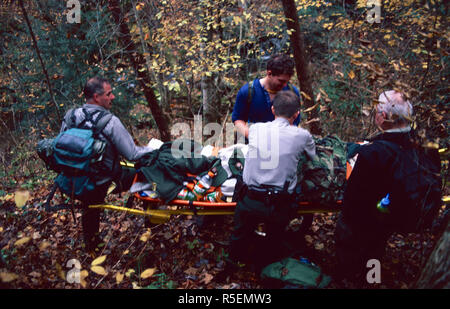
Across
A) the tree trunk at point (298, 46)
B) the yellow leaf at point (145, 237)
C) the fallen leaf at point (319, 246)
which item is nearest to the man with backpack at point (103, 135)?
the yellow leaf at point (145, 237)

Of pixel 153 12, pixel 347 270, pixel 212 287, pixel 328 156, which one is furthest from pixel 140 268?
pixel 153 12

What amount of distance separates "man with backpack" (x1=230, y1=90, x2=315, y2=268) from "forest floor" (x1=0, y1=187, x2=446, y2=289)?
736 millimetres

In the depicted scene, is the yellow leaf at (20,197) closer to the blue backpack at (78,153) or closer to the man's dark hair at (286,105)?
the blue backpack at (78,153)

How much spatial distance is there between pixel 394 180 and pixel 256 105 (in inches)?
71.8

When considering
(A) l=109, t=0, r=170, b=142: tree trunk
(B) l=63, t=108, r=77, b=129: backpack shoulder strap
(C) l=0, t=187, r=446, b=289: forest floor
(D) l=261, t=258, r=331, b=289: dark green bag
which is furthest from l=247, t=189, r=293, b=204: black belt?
(A) l=109, t=0, r=170, b=142: tree trunk

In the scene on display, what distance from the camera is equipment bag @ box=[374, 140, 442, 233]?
7.29 feet

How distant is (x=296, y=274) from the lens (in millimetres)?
2527

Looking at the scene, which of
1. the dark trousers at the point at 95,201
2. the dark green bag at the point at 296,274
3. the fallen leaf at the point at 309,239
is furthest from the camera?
the fallen leaf at the point at 309,239

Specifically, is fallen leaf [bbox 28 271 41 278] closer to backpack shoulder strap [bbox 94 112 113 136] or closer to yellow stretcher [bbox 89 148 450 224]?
yellow stretcher [bbox 89 148 450 224]

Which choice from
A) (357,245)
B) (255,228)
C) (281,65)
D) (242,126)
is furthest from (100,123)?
(357,245)

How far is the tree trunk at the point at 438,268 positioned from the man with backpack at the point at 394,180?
346 millimetres

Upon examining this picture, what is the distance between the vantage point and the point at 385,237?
99.0 inches

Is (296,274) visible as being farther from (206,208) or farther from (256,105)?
(256,105)

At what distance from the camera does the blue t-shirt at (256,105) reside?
137 inches
